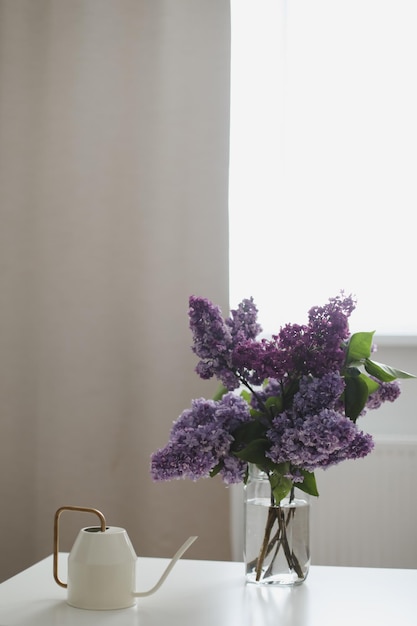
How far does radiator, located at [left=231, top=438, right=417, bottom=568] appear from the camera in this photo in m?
2.21

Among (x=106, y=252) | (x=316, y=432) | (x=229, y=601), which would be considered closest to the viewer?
(x=316, y=432)

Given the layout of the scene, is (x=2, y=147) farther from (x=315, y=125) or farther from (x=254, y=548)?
(x=254, y=548)

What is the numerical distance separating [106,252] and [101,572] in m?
1.49

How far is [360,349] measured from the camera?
1.14 metres

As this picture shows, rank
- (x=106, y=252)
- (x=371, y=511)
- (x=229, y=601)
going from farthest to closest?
(x=106, y=252), (x=371, y=511), (x=229, y=601)

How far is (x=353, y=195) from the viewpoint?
2.43 meters

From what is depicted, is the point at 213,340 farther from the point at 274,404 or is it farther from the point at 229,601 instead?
the point at 229,601

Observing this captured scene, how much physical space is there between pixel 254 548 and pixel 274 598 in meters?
0.08

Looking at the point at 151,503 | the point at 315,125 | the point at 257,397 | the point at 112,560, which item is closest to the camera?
the point at 112,560

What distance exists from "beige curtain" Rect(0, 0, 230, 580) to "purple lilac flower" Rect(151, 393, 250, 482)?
1174 millimetres

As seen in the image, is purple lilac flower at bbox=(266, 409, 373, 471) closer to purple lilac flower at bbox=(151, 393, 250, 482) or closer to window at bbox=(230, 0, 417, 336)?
purple lilac flower at bbox=(151, 393, 250, 482)

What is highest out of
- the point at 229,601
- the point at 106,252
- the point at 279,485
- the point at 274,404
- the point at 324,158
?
the point at 324,158

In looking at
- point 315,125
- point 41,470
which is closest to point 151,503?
point 41,470

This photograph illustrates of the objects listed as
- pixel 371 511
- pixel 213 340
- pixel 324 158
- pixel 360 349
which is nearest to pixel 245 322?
pixel 213 340
